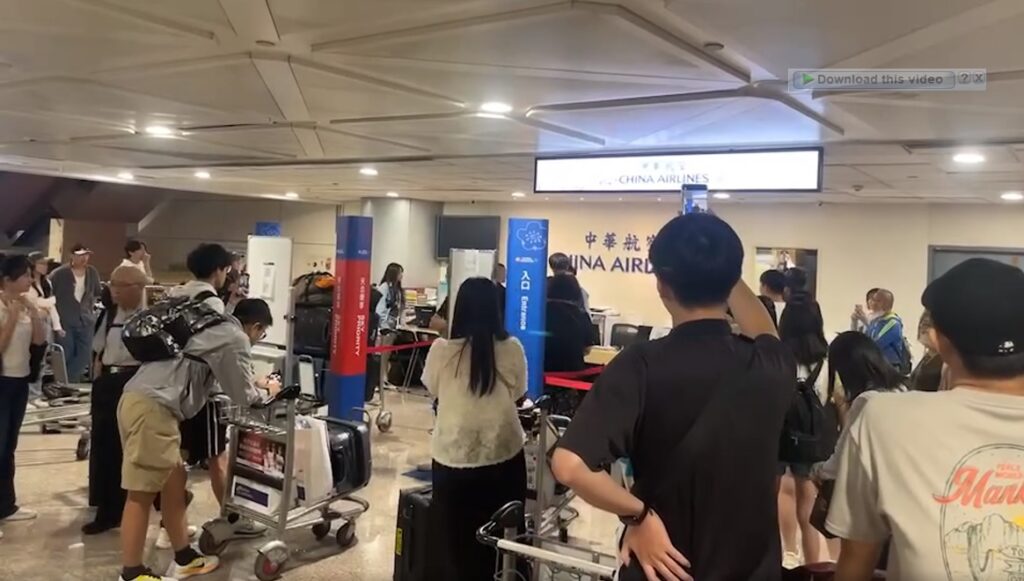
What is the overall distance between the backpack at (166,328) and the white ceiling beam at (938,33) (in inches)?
113

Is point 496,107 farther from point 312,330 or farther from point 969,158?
point 969,158

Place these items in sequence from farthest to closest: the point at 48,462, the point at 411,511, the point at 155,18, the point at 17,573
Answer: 1. the point at 48,462
2. the point at 17,573
3. the point at 411,511
4. the point at 155,18

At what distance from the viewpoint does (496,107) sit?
4.12 metres

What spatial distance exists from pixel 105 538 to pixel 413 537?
Result: 6.53ft

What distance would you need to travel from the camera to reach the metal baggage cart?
243 centimetres

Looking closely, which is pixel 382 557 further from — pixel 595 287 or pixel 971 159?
pixel 595 287

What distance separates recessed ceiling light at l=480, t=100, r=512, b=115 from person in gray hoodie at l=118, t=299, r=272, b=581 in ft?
5.74

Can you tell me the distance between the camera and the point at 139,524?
325 cm

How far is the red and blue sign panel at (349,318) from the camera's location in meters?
6.00

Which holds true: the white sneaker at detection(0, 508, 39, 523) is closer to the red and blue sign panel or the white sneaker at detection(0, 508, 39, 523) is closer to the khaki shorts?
the khaki shorts

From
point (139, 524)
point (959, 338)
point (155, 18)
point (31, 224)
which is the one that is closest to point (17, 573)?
point (139, 524)

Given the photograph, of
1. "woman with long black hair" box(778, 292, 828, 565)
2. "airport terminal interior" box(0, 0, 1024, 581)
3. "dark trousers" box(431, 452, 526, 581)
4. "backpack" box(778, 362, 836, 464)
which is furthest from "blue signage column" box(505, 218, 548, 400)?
"dark trousers" box(431, 452, 526, 581)

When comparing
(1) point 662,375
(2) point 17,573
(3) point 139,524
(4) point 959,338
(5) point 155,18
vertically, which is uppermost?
(5) point 155,18

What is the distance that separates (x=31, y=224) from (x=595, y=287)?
1043 cm
